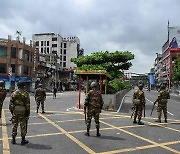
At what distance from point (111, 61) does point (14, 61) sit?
30.6 m

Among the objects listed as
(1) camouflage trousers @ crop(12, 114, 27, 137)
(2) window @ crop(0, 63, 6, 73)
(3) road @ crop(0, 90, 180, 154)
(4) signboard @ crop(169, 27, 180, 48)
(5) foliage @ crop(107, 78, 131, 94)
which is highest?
(4) signboard @ crop(169, 27, 180, 48)

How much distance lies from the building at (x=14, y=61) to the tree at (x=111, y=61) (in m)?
25.4

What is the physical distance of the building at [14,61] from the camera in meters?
49.5

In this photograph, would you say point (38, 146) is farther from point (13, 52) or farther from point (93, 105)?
point (13, 52)

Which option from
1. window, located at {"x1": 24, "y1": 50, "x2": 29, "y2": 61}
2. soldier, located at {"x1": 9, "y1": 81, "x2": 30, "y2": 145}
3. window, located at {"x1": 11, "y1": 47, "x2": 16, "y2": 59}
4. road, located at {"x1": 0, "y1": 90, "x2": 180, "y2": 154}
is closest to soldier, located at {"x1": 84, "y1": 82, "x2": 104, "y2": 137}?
road, located at {"x1": 0, "y1": 90, "x2": 180, "y2": 154}

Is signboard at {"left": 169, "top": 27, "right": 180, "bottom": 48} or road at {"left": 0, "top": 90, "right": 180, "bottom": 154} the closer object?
road at {"left": 0, "top": 90, "right": 180, "bottom": 154}

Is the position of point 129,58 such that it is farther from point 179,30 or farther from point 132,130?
point 179,30

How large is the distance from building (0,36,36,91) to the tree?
2536 cm

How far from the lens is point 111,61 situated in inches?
969

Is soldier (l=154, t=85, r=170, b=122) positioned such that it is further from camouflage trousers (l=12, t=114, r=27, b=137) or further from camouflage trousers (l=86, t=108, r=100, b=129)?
camouflage trousers (l=12, t=114, r=27, b=137)

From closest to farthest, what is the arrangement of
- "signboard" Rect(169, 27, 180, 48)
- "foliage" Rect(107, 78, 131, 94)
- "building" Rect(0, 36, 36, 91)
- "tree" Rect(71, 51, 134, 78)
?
"foliage" Rect(107, 78, 131, 94)
"tree" Rect(71, 51, 134, 78)
"building" Rect(0, 36, 36, 91)
"signboard" Rect(169, 27, 180, 48)

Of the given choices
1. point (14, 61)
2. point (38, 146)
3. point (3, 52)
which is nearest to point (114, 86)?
point (38, 146)

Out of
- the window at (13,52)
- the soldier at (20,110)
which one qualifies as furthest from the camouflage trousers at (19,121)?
the window at (13,52)

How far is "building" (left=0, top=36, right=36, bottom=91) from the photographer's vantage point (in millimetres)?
49500
